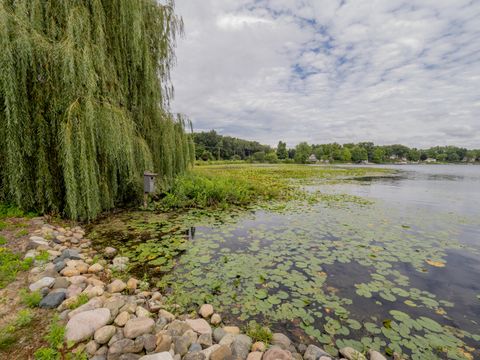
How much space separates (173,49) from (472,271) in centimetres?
869

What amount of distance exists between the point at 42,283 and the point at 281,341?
8.70 ft

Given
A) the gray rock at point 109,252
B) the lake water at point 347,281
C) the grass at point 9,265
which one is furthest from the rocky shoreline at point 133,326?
the gray rock at point 109,252

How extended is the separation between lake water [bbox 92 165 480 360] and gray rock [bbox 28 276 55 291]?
1.29 m

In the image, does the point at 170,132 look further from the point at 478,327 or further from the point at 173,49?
the point at 478,327

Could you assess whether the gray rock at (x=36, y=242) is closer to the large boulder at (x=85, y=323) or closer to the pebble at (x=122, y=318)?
the large boulder at (x=85, y=323)

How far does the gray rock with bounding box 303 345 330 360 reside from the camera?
6.37ft

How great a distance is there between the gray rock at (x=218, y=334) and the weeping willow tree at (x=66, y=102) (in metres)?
3.80

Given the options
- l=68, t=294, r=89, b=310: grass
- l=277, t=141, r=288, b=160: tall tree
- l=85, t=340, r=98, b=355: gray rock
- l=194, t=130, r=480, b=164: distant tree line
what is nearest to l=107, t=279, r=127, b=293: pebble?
l=68, t=294, r=89, b=310: grass

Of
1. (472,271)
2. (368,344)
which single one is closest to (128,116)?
(368,344)

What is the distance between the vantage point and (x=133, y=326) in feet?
6.67

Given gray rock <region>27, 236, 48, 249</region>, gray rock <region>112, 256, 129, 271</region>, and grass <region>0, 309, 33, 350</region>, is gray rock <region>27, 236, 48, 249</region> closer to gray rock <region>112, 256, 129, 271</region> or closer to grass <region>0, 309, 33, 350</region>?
gray rock <region>112, 256, 129, 271</region>

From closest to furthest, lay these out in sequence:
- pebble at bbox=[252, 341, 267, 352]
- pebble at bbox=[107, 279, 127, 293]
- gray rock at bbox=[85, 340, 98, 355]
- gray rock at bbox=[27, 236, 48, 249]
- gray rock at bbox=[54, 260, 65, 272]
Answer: gray rock at bbox=[85, 340, 98, 355] < pebble at bbox=[252, 341, 267, 352] < pebble at bbox=[107, 279, 127, 293] < gray rock at bbox=[54, 260, 65, 272] < gray rock at bbox=[27, 236, 48, 249]

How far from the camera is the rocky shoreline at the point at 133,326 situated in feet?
6.13

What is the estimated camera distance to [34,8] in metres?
4.22
